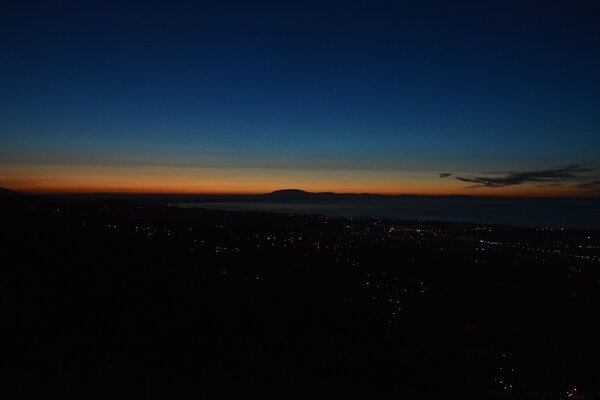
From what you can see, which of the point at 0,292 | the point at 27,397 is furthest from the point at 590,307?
the point at 0,292

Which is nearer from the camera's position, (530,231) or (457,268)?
(457,268)

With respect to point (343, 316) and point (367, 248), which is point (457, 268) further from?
point (343, 316)

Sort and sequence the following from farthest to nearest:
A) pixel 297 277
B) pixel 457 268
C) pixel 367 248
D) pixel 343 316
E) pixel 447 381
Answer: pixel 367 248, pixel 457 268, pixel 297 277, pixel 343 316, pixel 447 381

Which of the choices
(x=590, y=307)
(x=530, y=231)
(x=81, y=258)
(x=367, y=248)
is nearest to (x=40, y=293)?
(x=81, y=258)

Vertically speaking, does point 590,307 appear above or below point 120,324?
below

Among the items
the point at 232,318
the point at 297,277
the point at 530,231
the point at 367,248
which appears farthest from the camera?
the point at 530,231

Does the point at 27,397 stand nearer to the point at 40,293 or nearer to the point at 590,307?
the point at 40,293
